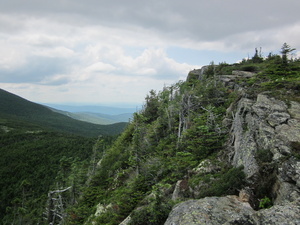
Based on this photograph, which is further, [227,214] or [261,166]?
[261,166]

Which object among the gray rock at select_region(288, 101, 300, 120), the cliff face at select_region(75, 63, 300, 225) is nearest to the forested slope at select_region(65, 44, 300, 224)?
the cliff face at select_region(75, 63, 300, 225)

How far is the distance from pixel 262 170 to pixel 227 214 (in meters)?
4.63

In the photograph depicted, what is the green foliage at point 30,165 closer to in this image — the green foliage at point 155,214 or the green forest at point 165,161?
the green forest at point 165,161

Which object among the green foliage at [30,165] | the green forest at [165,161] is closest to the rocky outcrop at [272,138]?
the green forest at [165,161]

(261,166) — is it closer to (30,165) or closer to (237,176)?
(237,176)

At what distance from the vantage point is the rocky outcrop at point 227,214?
6312 mm

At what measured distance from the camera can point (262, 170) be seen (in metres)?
10.2

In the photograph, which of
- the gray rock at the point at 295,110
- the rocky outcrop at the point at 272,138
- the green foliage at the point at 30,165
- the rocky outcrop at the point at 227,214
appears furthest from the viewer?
the green foliage at the point at 30,165

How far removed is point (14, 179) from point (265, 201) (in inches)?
4033

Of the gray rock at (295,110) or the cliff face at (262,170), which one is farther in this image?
the gray rock at (295,110)

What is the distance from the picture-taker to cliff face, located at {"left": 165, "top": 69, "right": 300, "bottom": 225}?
687 cm

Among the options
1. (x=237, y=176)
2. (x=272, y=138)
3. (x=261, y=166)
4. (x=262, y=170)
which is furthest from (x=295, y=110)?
(x=237, y=176)

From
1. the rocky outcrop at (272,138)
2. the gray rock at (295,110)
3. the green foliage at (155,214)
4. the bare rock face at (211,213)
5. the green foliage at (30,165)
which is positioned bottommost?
the green foliage at (30,165)

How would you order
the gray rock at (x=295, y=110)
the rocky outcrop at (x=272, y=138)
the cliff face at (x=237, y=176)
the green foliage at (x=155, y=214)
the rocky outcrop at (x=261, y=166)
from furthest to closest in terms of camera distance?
1. the gray rock at (x=295, y=110)
2. the green foliage at (x=155, y=214)
3. the rocky outcrop at (x=272, y=138)
4. the cliff face at (x=237, y=176)
5. the rocky outcrop at (x=261, y=166)
